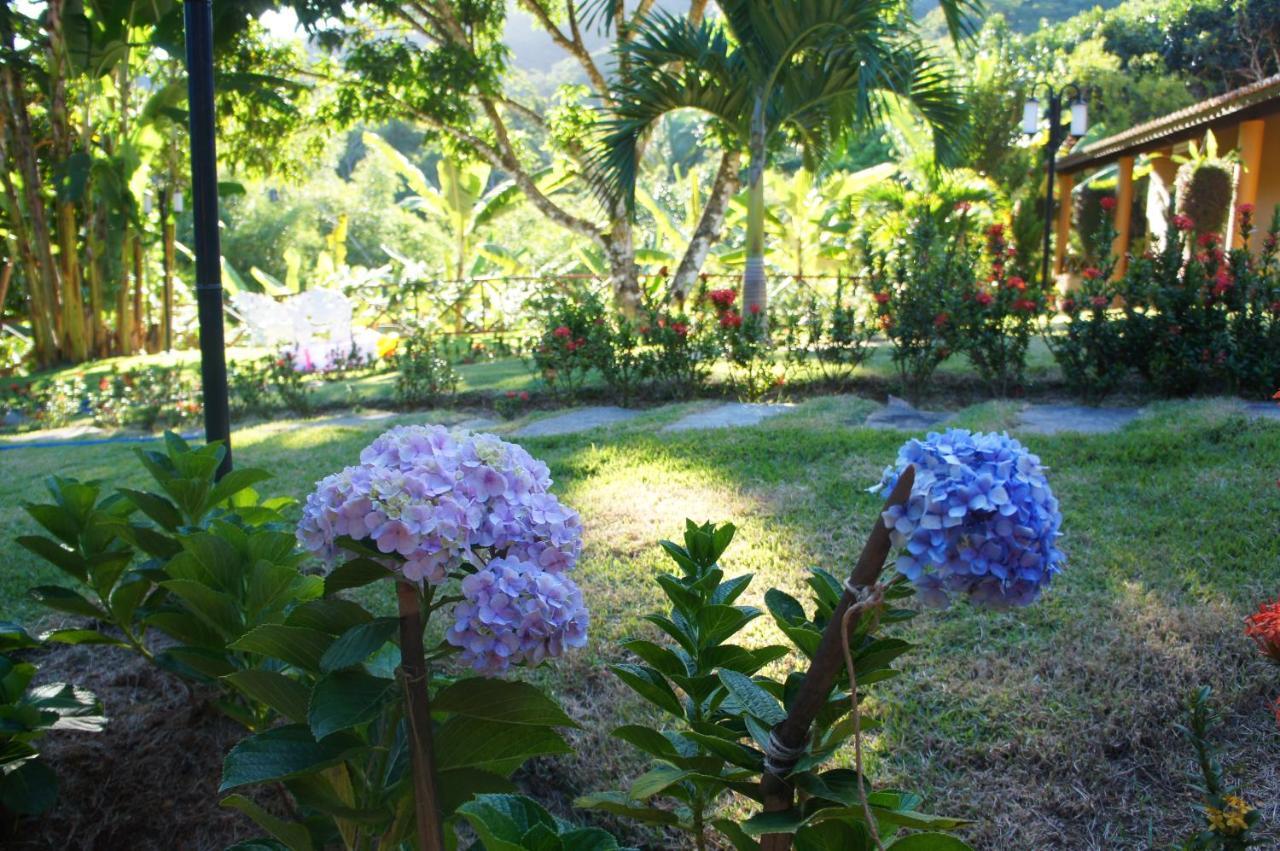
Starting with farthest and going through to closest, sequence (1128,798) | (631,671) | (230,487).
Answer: (230,487), (1128,798), (631,671)

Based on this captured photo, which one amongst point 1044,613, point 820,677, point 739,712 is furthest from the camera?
point 1044,613

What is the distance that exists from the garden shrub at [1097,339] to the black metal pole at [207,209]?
490cm

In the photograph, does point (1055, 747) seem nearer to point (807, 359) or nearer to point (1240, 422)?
point (1240, 422)

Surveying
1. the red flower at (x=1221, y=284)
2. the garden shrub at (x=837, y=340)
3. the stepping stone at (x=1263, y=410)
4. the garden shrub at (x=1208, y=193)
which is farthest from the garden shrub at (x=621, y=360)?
the garden shrub at (x=1208, y=193)

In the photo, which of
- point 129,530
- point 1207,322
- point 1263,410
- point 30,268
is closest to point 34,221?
point 30,268

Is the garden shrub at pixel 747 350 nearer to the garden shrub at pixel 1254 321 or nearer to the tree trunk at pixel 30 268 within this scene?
the garden shrub at pixel 1254 321

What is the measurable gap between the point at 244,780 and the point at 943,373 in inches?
253

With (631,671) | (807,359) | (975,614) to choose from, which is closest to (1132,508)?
(975,614)

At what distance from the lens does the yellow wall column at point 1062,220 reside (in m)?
19.3

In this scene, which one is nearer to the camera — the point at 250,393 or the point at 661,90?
the point at 250,393

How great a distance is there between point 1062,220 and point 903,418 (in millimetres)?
16336

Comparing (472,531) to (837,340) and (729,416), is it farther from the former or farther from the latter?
(837,340)

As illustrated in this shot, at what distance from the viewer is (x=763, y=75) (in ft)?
29.7

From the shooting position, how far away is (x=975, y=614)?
9.34 feet
